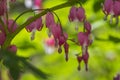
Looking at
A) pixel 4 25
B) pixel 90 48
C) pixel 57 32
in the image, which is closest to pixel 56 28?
pixel 57 32

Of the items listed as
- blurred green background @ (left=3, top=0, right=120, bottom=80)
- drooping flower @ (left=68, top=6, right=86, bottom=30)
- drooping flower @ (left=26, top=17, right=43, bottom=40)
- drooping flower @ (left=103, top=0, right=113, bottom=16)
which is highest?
drooping flower @ (left=103, top=0, right=113, bottom=16)

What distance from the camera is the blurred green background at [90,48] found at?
291 centimetres

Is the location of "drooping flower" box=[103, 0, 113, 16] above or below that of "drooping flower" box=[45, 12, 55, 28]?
Answer: above

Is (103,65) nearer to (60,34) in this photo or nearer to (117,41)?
(117,41)

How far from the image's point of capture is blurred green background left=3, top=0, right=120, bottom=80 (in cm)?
291

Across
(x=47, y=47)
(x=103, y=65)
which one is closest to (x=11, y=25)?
(x=103, y=65)

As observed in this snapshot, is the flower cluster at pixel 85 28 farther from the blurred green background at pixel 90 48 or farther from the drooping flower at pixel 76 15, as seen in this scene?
the blurred green background at pixel 90 48

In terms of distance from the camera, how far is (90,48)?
3.12 meters

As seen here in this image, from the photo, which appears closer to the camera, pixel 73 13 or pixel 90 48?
pixel 73 13

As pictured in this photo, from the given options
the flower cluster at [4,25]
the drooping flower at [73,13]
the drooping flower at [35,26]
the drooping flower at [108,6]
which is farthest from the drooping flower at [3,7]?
the drooping flower at [108,6]

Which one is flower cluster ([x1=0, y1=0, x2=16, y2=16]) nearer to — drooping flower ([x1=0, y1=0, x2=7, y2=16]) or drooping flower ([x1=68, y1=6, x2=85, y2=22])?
drooping flower ([x1=0, y1=0, x2=7, y2=16])

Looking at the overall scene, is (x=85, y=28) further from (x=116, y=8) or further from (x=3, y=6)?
(x=3, y=6)

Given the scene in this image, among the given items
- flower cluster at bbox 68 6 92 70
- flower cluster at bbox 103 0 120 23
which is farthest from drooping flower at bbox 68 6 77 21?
flower cluster at bbox 103 0 120 23

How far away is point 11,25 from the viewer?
1.79 metres
